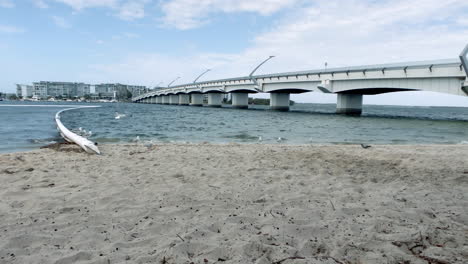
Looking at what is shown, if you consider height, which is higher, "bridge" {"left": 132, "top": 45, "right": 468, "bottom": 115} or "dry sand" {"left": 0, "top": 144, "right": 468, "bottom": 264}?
"bridge" {"left": 132, "top": 45, "right": 468, "bottom": 115}

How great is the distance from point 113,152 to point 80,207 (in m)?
5.41

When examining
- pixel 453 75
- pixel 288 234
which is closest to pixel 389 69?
pixel 453 75

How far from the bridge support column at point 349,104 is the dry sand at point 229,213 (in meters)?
46.0

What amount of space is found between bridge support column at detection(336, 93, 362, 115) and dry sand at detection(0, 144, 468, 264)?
151ft

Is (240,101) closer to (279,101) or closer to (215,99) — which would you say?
(215,99)

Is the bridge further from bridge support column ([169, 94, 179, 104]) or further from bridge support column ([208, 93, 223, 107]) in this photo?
bridge support column ([169, 94, 179, 104])

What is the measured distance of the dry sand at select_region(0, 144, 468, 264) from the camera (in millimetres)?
3277

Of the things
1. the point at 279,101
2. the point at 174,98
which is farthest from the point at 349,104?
the point at 174,98

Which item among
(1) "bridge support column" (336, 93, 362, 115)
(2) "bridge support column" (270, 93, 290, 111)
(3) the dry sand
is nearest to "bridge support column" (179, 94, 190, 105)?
(2) "bridge support column" (270, 93, 290, 111)

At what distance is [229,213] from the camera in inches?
173

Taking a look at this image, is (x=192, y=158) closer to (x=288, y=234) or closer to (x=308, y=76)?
(x=288, y=234)

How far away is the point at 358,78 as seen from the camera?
4162 centimetres

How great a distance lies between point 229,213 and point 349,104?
171ft

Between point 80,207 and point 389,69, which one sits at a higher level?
point 389,69
